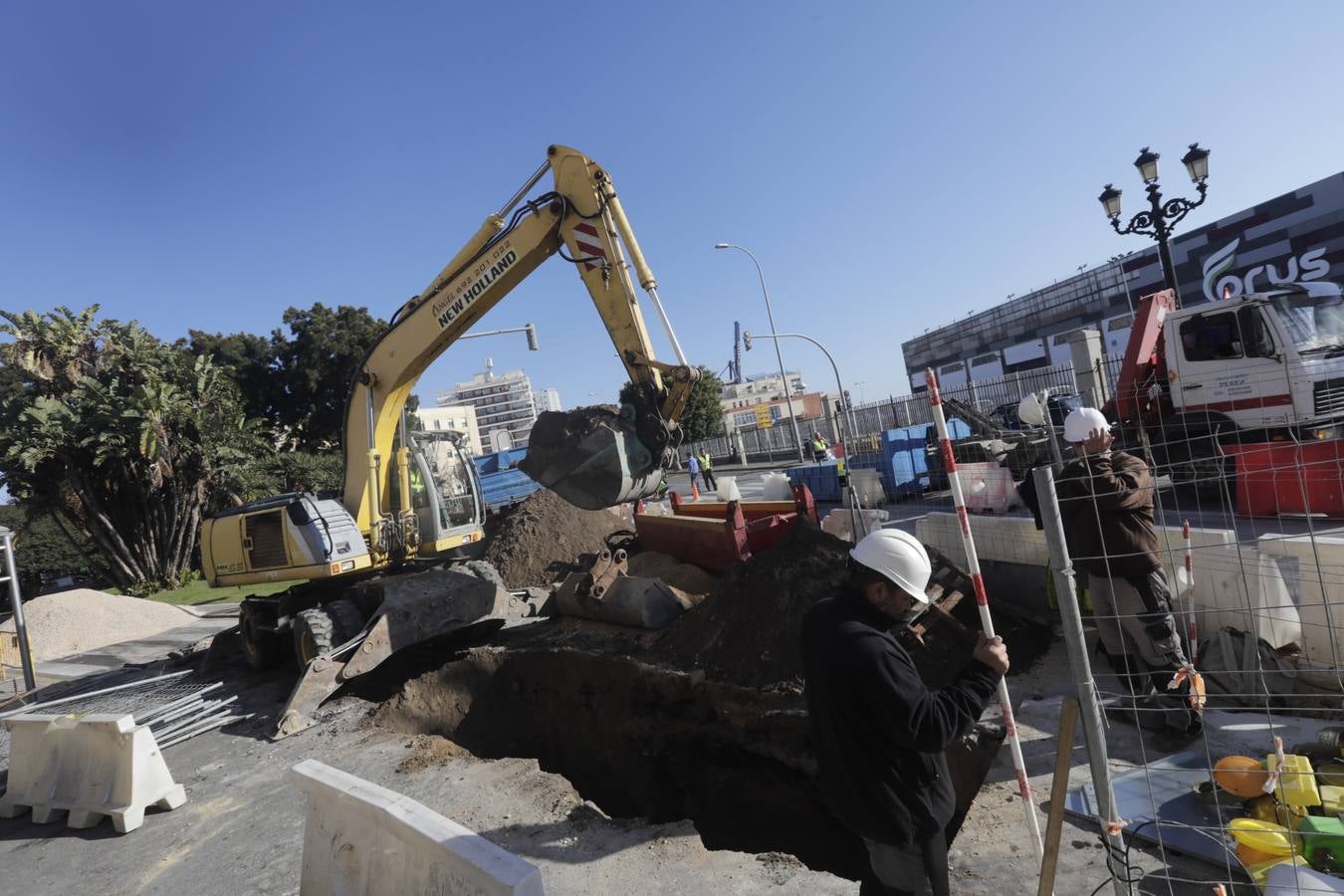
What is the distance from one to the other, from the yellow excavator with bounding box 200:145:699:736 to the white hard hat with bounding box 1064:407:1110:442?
3384 millimetres

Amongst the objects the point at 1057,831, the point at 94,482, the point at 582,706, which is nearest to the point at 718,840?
the point at 582,706

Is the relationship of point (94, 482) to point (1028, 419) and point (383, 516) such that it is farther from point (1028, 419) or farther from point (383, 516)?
point (1028, 419)

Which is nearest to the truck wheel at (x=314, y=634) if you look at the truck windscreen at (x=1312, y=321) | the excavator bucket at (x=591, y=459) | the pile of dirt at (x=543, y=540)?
the excavator bucket at (x=591, y=459)

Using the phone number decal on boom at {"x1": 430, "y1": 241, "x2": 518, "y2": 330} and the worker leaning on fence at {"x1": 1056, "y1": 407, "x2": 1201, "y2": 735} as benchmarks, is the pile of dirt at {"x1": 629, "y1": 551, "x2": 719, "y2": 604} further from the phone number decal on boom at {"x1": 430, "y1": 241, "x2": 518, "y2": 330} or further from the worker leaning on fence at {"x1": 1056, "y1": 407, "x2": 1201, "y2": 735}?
the worker leaning on fence at {"x1": 1056, "y1": 407, "x2": 1201, "y2": 735}

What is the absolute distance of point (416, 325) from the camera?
8.88m

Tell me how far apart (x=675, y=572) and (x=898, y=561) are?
718cm

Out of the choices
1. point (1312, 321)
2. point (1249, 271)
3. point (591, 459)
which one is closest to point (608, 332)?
point (591, 459)

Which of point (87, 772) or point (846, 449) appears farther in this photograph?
point (846, 449)

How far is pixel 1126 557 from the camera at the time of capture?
13.9ft

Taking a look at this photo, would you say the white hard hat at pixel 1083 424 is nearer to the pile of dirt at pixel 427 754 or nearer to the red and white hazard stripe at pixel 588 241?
the red and white hazard stripe at pixel 588 241

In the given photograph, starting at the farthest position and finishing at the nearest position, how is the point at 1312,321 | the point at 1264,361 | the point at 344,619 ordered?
the point at 1264,361 < the point at 1312,321 < the point at 344,619

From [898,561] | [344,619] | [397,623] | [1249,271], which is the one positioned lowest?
[397,623]

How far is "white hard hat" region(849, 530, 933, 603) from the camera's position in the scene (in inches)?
91.0

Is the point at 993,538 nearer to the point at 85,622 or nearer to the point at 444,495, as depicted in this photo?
the point at 444,495
